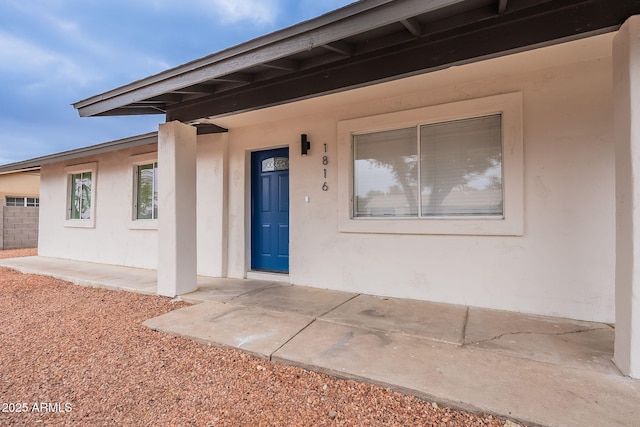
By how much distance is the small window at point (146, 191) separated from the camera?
666 cm

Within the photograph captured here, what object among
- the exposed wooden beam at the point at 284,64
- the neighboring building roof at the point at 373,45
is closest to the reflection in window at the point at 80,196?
the neighboring building roof at the point at 373,45

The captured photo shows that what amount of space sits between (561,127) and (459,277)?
2034 millimetres

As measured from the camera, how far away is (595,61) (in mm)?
3264

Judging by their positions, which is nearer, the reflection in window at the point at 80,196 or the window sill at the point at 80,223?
the window sill at the point at 80,223

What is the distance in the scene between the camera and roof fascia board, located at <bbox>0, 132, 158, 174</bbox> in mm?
6098

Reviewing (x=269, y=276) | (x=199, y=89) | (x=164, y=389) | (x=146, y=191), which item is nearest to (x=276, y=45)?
(x=199, y=89)

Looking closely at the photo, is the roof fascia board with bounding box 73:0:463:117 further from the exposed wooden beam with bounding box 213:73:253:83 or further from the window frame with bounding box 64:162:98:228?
the window frame with bounding box 64:162:98:228

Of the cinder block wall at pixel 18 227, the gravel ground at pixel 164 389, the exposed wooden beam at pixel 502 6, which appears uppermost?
the exposed wooden beam at pixel 502 6

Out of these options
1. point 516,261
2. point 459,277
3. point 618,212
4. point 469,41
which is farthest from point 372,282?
point 469,41

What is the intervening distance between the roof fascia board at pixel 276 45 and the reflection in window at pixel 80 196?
4.89 metres

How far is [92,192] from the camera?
757cm

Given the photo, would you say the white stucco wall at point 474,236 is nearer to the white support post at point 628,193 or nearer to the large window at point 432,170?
the large window at point 432,170

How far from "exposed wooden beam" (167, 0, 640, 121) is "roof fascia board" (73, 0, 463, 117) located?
602 mm

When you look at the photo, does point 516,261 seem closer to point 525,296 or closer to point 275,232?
point 525,296
